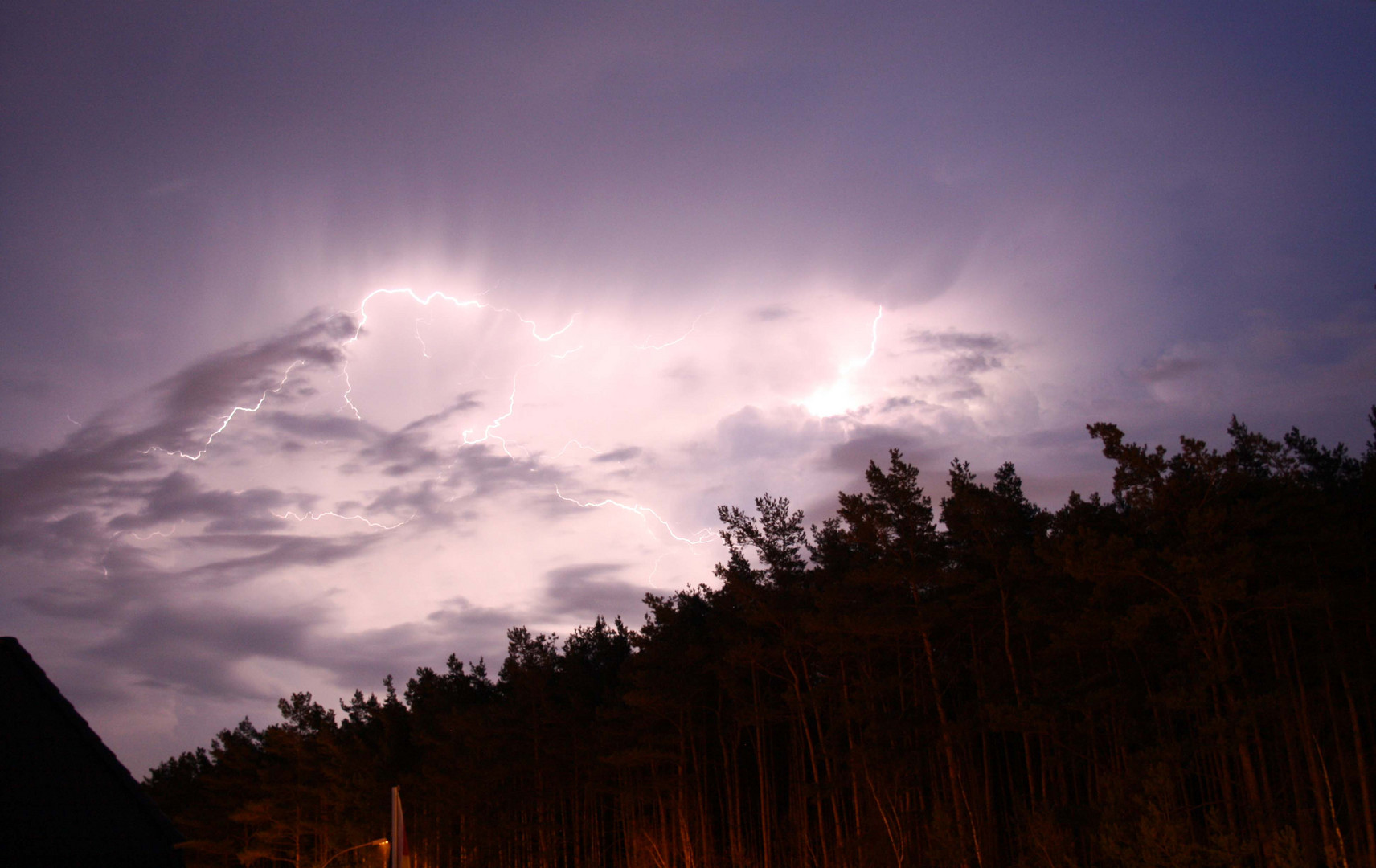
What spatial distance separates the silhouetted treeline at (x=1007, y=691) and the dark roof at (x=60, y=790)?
16660 mm

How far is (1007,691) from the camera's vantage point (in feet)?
95.0

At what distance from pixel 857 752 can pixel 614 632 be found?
26816 mm

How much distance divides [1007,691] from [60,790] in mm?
25438

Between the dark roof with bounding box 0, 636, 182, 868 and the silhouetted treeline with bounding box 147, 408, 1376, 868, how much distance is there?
16660 mm

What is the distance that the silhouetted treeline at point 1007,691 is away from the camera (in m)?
21.2

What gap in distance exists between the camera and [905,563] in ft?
91.9

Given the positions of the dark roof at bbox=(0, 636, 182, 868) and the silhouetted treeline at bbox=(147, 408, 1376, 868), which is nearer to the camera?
the dark roof at bbox=(0, 636, 182, 868)

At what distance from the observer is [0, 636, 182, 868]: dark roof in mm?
9141

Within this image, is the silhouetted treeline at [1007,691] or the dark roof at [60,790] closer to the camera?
the dark roof at [60,790]

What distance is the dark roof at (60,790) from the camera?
30.0 feet

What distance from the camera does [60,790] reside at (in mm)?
9484

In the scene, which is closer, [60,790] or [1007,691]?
[60,790]

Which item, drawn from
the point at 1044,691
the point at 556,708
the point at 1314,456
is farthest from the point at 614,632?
the point at 1314,456

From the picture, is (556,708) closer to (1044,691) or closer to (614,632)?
(614,632)
